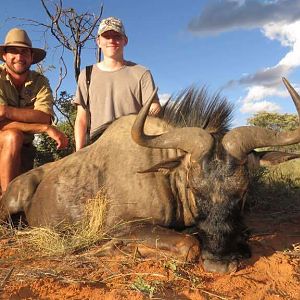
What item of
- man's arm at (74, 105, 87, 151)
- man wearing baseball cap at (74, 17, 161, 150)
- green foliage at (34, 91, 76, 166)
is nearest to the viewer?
man wearing baseball cap at (74, 17, 161, 150)

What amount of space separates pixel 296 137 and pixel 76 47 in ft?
28.8

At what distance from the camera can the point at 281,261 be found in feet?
11.9

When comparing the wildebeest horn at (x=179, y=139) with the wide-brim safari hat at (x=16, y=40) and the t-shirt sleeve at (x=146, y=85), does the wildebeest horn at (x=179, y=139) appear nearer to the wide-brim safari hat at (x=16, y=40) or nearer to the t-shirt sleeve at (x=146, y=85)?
the t-shirt sleeve at (x=146, y=85)

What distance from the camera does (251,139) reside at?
3.68 m

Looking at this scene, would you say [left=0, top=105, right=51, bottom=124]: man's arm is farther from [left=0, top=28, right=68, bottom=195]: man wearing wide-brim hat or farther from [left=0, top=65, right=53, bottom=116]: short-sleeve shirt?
[left=0, top=65, right=53, bottom=116]: short-sleeve shirt

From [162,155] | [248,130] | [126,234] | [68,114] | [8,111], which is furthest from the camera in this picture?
[68,114]

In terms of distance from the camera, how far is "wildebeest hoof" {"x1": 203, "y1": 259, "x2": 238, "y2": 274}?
3324 mm

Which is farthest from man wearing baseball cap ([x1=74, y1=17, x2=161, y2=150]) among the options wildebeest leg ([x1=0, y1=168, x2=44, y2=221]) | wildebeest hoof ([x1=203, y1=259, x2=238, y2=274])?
wildebeest hoof ([x1=203, y1=259, x2=238, y2=274])

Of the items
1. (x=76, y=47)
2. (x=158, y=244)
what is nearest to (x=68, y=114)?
(x=76, y=47)

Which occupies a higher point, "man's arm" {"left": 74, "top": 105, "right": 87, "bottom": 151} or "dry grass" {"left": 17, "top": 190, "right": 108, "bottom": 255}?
"man's arm" {"left": 74, "top": 105, "right": 87, "bottom": 151}

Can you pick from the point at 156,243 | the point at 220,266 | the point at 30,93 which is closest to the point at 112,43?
the point at 30,93

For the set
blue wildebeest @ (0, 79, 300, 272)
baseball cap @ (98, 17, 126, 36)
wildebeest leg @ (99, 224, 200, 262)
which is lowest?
wildebeest leg @ (99, 224, 200, 262)

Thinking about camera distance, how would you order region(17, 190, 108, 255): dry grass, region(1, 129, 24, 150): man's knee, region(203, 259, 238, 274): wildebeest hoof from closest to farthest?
region(203, 259, 238, 274): wildebeest hoof < region(17, 190, 108, 255): dry grass < region(1, 129, 24, 150): man's knee

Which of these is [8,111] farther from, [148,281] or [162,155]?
[148,281]
